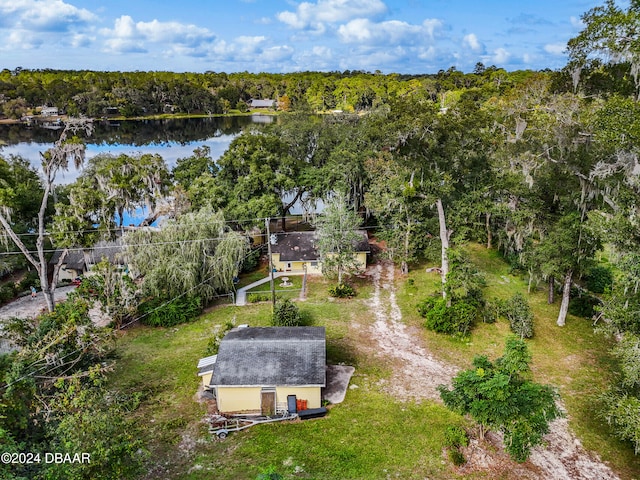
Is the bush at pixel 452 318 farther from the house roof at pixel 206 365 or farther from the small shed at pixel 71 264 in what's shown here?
the small shed at pixel 71 264

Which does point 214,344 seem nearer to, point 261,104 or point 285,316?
point 285,316

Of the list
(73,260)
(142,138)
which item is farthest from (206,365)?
(142,138)

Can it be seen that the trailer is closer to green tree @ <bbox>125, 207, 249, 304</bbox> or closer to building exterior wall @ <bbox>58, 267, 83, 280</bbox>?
green tree @ <bbox>125, 207, 249, 304</bbox>

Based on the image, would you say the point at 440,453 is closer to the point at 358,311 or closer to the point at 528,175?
the point at 358,311

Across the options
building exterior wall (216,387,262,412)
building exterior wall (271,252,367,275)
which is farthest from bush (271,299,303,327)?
building exterior wall (271,252,367,275)

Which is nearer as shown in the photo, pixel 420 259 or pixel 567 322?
pixel 567 322

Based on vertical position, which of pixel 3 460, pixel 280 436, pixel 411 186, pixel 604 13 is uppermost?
pixel 604 13

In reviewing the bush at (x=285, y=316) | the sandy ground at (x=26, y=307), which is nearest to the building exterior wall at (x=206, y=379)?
the bush at (x=285, y=316)

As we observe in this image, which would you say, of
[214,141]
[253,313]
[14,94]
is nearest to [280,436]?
[253,313]
